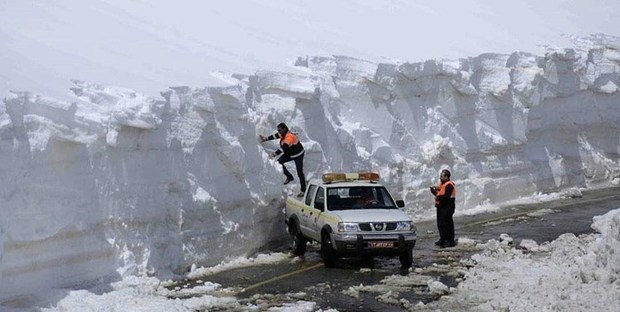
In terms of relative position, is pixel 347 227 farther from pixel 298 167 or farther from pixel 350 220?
pixel 298 167

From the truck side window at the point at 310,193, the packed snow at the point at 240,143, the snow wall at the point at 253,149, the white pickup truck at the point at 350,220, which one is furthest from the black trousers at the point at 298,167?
the truck side window at the point at 310,193

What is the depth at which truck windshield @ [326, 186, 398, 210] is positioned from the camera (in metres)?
18.4

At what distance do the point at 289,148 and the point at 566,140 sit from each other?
510 inches

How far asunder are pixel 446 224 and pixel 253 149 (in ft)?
14.4

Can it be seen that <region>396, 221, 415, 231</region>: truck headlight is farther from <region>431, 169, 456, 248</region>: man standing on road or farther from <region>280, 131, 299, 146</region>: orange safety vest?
<region>280, 131, 299, 146</region>: orange safety vest

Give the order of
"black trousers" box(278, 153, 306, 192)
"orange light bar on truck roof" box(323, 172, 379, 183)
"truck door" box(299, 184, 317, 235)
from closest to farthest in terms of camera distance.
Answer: "truck door" box(299, 184, 317, 235), "orange light bar on truck roof" box(323, 172, 379, 183), "black trousers" box(278, 153, 306, 192)

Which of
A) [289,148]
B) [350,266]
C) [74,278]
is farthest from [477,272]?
[74,278]

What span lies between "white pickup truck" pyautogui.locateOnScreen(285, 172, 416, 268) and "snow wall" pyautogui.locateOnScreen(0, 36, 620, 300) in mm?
1092

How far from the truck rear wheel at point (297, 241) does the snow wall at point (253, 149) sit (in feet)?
2.53

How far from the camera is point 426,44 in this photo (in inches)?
1133

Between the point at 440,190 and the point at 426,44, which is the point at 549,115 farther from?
the point at 440,190

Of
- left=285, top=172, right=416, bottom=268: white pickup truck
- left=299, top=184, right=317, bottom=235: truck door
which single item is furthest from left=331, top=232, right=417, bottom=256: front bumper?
left=299, top=184, right=317, bottom=235: truck door

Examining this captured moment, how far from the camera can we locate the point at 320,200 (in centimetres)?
1859

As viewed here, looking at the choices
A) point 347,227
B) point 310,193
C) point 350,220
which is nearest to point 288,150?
point 310,193
